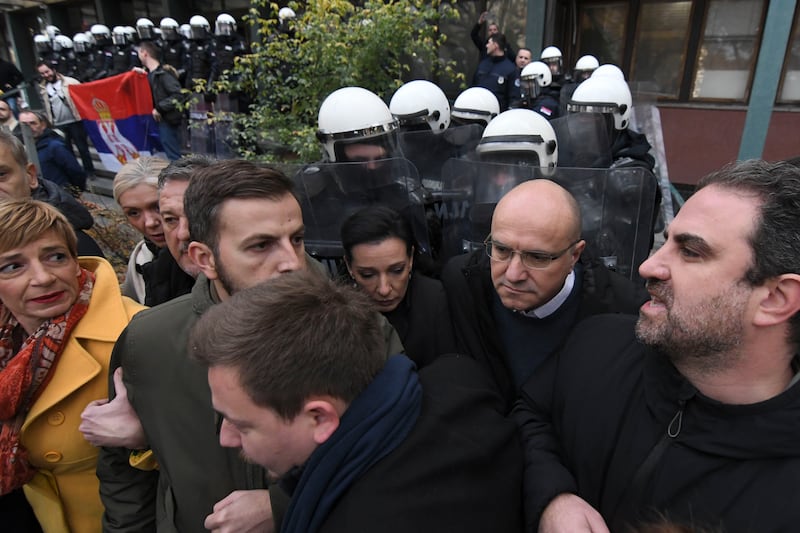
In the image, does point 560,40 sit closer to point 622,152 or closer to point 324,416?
point 622,152

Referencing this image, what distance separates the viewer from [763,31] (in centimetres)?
714

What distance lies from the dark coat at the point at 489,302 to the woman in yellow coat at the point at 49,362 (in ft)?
3.95

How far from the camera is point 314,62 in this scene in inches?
163

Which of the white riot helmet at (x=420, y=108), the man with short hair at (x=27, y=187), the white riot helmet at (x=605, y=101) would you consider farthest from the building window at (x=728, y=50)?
the man with short hair at (x=27, y=187)

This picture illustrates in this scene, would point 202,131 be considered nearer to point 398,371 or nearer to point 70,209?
point 70,209

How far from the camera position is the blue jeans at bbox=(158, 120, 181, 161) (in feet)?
23.2

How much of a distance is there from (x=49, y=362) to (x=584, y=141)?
3.48m

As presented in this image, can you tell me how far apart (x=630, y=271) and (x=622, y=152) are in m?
1.95

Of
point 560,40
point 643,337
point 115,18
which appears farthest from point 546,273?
point 115,18

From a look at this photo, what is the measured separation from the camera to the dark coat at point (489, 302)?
1720 mm

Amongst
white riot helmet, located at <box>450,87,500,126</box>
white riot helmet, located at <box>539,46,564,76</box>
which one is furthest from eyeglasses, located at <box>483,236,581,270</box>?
white riot helmet, located at <box>539,46,564,76</box>

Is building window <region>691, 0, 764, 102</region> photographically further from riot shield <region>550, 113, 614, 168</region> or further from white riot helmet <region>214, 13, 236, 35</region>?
white riot helmet <region>214, 13, 236, 35</region>

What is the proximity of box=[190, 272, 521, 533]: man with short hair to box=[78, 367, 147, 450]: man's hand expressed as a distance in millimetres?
493

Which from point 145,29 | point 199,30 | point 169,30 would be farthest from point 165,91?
point 145,29
